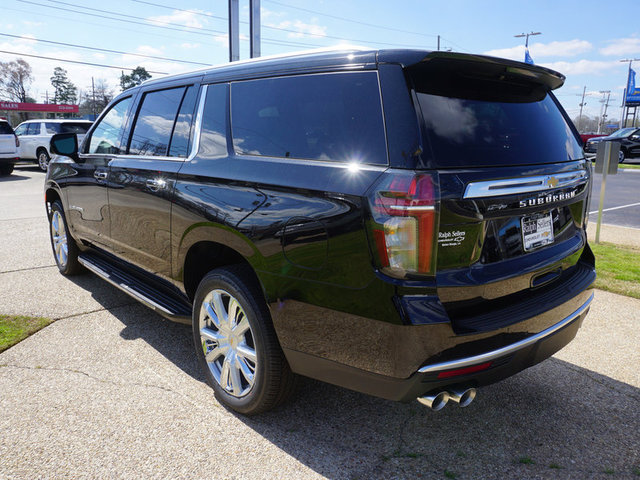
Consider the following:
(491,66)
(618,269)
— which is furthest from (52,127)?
(491,66)

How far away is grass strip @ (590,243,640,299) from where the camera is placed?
16.8ft

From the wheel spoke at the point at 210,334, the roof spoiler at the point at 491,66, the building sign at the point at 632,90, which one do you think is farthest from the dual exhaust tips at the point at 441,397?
the building sign at the point at 632,90

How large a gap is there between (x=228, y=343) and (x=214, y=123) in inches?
51.6

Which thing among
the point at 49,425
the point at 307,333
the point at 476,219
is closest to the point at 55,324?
the point at 49,425

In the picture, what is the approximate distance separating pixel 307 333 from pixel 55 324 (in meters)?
2.74

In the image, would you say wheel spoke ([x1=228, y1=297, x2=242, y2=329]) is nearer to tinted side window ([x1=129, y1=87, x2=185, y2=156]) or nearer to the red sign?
tinted side window ([x1=129, y1=87, x2=185, y2=156])

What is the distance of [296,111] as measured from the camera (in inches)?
98.6

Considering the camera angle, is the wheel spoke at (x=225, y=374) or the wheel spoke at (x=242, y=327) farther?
the wheel spoke at (x=225, y=374)

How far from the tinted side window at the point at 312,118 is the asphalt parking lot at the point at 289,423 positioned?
146 cm

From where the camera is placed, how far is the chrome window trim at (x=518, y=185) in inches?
81.7

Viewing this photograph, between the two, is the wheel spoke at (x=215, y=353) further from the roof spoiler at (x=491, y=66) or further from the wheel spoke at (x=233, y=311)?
the roof spoiler at (x=491, y=66)

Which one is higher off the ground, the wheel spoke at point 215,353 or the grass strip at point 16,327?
the wheel spoke at point 215,353

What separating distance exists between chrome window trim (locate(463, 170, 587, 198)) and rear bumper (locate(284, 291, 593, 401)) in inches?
26.8

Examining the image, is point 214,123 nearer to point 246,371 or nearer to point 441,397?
point 246,371
